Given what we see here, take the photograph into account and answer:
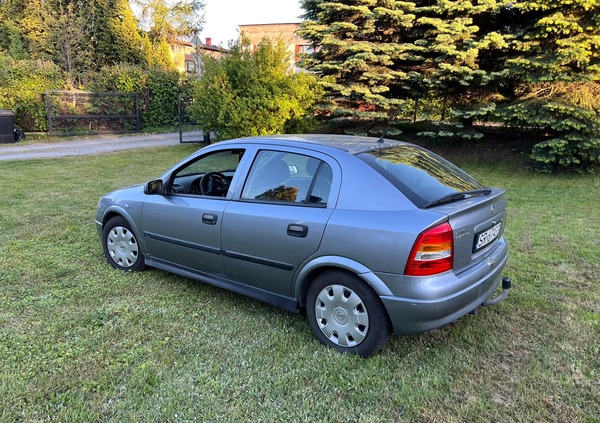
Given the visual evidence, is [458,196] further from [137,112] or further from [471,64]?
[137,112]

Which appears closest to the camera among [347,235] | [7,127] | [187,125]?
[347,235]

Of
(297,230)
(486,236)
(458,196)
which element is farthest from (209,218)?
(486,236)

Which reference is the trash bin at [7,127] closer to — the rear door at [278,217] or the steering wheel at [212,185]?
the steering wheel at [212,185]

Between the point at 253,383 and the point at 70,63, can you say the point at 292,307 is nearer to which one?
the point at 253,383

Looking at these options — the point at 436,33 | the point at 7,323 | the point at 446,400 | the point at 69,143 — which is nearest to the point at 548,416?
the point at 446,400

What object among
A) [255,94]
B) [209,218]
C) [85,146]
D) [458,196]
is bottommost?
[85,146]

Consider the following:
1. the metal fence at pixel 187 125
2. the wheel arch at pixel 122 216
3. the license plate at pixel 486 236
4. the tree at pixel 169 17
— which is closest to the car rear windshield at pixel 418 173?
the license plate at pixel 486 236

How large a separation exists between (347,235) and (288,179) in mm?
768

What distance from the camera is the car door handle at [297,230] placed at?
289 centimetres

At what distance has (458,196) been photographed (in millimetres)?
2928

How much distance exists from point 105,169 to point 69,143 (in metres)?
6.60

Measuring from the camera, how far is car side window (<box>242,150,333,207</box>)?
2998mm

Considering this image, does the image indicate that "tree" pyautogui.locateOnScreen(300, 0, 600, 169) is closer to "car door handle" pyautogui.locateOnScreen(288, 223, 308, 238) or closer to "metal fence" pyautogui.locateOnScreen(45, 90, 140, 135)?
"car door handle" pyautogui.locateOnScreen(288, 223, 308, 238)

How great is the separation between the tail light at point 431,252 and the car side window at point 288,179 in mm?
722
